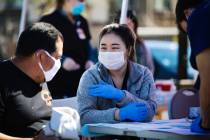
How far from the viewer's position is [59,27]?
25.2ft

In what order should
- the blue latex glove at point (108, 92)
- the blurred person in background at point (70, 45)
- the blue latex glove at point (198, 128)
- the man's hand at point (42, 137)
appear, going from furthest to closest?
the blurred person in background at point (70, 45)
the blue latex glove at point (108, 92)
the man's hand at point (42, 137)
the blue latex glove at point (198, 128)

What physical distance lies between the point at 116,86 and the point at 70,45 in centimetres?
269

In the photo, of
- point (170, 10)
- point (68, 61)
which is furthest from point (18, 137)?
point (170, 10)

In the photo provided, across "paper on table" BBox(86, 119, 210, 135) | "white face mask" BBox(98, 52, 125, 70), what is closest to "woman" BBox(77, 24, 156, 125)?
"white face mask" BBox(98, 52, 125, 70)

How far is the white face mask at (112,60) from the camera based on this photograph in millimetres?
5062

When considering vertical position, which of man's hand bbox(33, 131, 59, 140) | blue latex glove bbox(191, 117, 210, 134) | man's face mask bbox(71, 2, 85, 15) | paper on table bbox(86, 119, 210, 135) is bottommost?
man's hand bbox(33, 131, 59, 140)

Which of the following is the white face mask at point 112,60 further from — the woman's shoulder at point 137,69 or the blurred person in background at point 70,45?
the blurred person in background at point 70,45

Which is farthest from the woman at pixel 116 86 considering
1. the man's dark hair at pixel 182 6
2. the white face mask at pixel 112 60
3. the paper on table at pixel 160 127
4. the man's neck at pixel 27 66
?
the man's neck at pixel 27 66

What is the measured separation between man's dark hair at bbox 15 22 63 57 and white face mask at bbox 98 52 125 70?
1.93 ft

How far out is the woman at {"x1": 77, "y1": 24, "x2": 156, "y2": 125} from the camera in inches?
189

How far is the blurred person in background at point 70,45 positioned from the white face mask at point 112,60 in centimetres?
229

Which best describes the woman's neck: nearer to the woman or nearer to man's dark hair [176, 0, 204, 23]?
the woman

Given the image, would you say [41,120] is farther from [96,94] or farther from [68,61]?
[68,61]

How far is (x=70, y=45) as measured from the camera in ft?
25.3
